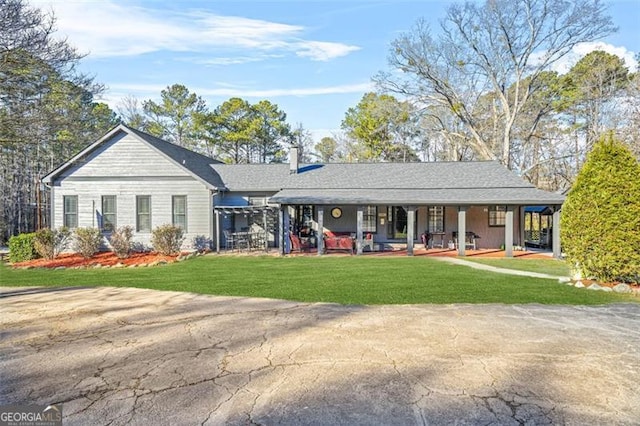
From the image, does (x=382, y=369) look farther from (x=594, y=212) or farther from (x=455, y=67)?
(x=455, y=67)

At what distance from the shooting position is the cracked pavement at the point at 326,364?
3.22m

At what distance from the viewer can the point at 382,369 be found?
4062 mm

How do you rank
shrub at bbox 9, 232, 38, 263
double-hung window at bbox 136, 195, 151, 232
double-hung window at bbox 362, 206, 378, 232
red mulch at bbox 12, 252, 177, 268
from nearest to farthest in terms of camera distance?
red mulch at bbox 12, 252, 177, 268
shrub at bbox 9, 232, 38, 263
double-hung window at bbox 136, 195, 151, 232
double-hung window at bbox 362, 206, 378, 232

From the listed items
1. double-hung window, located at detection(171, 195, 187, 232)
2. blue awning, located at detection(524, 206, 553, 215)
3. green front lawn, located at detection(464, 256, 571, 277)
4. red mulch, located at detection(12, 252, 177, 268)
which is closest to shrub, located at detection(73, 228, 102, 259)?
red mulch, located at detection(12, 252, 177, 268)

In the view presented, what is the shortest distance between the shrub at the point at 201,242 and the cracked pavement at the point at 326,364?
10503 millimetres

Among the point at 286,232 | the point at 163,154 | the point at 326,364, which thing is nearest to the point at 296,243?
the point at 286,232

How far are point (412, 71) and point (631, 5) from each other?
456 inches

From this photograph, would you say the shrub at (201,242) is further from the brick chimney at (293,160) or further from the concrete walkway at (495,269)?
the concrete walkway at (495,269)

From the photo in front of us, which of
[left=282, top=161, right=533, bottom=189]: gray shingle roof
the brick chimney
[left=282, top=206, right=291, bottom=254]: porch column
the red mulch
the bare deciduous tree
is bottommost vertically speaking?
the red mulch

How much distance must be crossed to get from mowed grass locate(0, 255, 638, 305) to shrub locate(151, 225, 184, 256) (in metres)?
2.39

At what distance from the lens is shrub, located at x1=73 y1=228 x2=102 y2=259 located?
50.8ft

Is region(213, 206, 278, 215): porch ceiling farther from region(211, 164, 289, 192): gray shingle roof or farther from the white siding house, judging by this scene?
region(211, 164, 289, 192): gray shingle roof

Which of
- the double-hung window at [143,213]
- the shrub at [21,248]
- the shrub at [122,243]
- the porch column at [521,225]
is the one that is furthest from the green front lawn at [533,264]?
the shrub at [21,248]

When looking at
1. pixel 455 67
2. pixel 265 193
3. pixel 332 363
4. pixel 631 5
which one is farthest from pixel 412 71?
pixel 332 363
